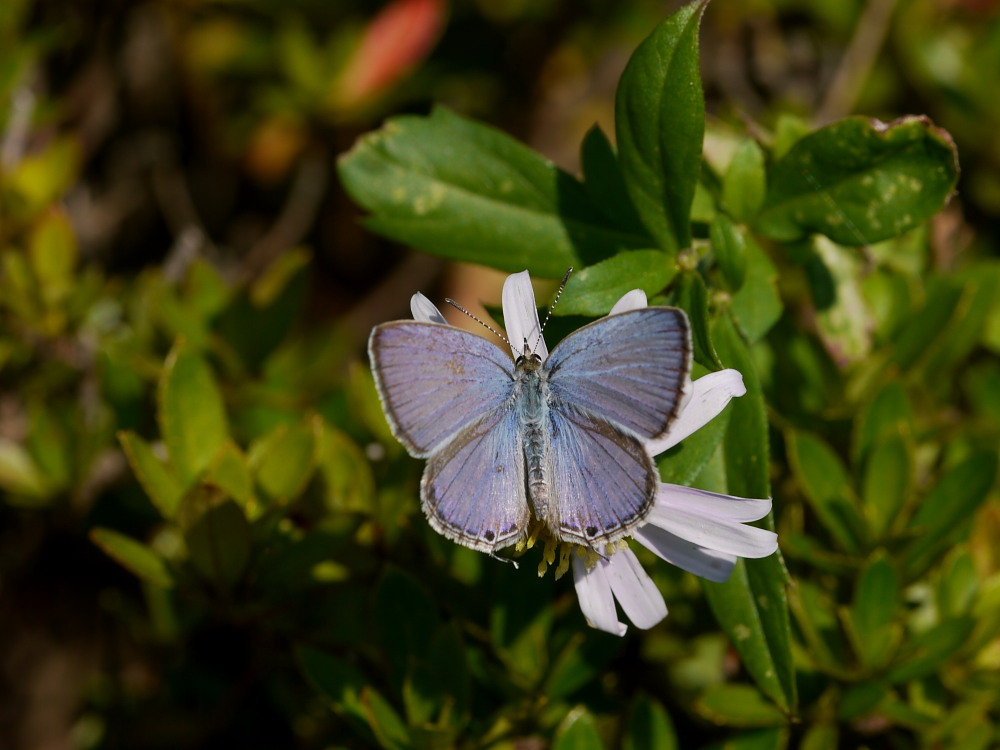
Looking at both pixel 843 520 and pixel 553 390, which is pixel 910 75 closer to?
pixel 843 520

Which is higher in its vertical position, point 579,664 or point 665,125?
point 665,125

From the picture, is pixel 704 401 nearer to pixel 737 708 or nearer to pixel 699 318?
pixel 699 318

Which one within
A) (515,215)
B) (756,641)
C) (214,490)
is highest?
(515,215)

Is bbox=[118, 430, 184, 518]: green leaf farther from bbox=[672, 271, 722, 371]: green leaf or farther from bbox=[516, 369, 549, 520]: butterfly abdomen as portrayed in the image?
bbox=[672, 271, 722, 371]: green leaf

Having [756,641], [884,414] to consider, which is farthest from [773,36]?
[756,641]

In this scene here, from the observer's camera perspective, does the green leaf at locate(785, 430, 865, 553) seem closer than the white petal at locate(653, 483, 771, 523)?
No

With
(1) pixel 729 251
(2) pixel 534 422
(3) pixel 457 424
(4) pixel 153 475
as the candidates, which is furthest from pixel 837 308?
(4) pixel 153 475

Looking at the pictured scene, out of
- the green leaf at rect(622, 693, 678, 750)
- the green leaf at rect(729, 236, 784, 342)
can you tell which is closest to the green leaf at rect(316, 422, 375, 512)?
the green leaf at rect(622, 693, 678, 750)
